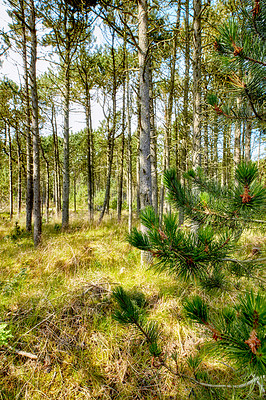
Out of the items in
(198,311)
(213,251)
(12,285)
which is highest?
(213,251)

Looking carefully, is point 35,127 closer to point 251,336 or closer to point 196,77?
point 196,77

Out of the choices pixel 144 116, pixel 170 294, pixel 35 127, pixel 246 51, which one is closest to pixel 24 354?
pixel 170 294

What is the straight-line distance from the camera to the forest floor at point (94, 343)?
1.71 meters

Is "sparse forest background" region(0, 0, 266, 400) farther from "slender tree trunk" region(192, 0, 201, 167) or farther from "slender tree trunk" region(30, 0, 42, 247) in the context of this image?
"slender tree trunk" region(30, 0, 42, 247)

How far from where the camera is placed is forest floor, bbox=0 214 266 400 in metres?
1.71

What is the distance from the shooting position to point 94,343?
2098 millimetres

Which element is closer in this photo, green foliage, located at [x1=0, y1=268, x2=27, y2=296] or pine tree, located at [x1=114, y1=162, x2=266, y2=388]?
pine tree, located at [x1=114, y1=162, x2=266, y2=388]

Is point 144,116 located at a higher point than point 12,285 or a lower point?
higher

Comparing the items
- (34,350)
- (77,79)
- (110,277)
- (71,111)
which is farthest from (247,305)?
(77,79)

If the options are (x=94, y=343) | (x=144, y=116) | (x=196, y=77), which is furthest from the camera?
(x=196, y=77)

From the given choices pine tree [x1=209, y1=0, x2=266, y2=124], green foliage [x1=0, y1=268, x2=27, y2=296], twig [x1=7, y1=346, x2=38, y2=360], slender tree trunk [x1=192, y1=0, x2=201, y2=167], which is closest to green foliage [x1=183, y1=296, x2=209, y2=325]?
pine tree [x1=209, y1=0, x2=266, y2=124]

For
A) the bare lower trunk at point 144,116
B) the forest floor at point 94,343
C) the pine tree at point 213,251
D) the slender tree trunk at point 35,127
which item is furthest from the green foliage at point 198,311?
the slender tree trunk at point 35,127

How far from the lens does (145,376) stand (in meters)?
1.82

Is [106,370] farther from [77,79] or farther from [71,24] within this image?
[77,79]
